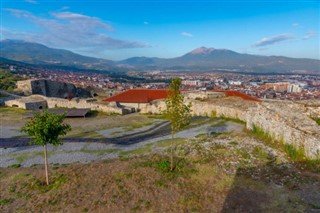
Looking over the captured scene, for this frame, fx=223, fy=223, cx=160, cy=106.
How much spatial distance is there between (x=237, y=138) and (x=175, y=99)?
264 inches

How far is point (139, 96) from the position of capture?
3441 centimetres

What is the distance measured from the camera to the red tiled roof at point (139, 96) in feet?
109

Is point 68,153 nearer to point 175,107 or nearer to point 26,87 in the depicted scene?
point 175,107

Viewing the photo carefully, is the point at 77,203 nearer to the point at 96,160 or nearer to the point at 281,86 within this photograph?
the point at 96,160

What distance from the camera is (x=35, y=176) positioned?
1135 centimetres

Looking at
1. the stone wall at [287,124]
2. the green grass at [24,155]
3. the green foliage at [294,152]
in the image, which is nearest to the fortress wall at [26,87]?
the green grass at [24,155]

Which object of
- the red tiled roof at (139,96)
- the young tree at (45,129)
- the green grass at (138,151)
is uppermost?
the young tree at (45,129)

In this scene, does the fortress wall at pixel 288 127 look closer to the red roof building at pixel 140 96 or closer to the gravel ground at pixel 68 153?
the gravel ground at pixel 68 153

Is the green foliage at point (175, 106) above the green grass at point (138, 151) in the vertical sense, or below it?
above

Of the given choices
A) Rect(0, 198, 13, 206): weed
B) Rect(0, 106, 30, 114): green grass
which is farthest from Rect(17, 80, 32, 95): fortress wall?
Rect(0, 198, 13, 206): weed

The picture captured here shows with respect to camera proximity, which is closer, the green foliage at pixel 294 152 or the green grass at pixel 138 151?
the green foliage at pixel 294 152

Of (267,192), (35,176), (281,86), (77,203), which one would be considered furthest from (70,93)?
(281,86)

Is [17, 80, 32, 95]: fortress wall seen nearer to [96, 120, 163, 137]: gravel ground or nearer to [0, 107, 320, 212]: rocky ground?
[96, 120, 163, 137]: gravel ground

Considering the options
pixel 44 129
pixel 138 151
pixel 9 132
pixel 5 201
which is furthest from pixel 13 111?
pixel 5 201
